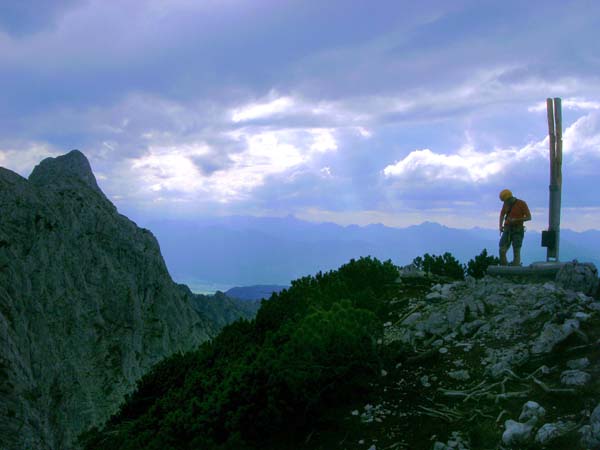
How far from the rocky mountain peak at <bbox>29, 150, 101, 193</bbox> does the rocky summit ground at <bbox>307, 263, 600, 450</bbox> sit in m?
32.4

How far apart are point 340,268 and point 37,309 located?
19545 mm

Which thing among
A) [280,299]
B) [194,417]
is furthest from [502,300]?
[194,417]

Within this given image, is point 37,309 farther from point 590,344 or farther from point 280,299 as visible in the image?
point 590,344

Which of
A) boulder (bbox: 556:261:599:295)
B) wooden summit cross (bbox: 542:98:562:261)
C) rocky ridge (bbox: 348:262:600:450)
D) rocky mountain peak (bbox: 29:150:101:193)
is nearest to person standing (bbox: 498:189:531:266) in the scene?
wooden summit cross (bbox: 542:98:562:261)

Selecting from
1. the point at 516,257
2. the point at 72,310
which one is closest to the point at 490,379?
the point at 516,257

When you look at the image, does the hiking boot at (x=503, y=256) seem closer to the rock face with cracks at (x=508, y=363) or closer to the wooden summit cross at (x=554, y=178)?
the wooden summit cross at (x=554, y=178)

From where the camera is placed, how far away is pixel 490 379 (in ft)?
28.0

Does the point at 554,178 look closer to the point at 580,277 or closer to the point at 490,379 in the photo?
the point at 580,277

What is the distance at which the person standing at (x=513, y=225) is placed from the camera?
16.2m

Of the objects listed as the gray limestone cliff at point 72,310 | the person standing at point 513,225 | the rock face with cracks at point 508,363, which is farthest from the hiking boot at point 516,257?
the gray limestone cliff at point 72,310

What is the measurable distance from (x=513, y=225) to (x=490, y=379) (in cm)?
873

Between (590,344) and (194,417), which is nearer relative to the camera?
(590,344)

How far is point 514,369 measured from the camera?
8594mm

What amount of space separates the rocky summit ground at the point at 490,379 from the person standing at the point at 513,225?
4610 millimetres
